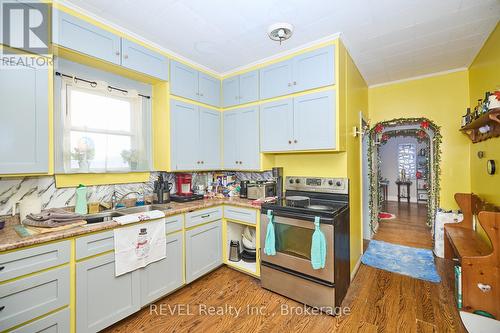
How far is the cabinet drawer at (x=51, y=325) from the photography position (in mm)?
1402

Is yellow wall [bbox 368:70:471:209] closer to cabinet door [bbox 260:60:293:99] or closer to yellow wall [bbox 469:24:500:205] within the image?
yellow wall [bbox 469:24:500:205]

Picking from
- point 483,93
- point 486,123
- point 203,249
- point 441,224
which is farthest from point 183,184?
point 483,93

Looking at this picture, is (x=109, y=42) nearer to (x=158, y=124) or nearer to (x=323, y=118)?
(x=158, y=124)

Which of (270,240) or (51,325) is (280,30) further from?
(51,325)

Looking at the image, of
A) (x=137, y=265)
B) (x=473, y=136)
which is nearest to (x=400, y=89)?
(x=473, y=136)

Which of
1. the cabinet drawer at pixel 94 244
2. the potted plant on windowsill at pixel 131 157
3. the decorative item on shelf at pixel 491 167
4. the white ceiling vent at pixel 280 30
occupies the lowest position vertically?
the cabinet drawer at pixel 94 244

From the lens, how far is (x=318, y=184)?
2734mm

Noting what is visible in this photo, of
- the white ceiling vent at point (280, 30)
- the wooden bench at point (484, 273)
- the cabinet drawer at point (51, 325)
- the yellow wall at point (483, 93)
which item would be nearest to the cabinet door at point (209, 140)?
the white ceiling vent at point (280, 30)

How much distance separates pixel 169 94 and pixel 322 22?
184 cm

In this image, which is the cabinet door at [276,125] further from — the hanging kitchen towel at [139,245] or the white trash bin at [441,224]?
the white trash bin at [441,224]

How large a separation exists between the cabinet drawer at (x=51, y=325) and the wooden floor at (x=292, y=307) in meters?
0.42

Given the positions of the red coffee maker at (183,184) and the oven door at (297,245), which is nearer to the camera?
the oven door at (297,245)

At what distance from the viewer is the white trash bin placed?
3123 mm

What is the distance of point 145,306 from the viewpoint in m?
2.07
